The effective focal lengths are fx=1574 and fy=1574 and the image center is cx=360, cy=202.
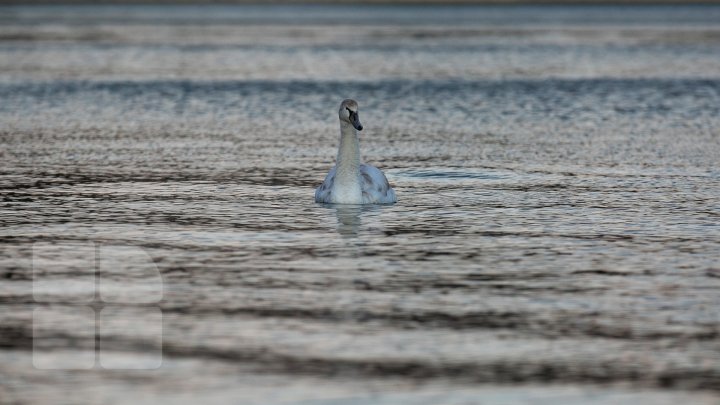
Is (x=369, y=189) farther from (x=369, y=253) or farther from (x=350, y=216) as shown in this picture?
(x=369, y=253)

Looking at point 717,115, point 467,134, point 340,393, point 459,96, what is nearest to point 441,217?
point 340,393

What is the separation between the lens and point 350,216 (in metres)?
15.8

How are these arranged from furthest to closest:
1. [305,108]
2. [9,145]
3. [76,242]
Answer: [305,108], [9,145], [76,242]

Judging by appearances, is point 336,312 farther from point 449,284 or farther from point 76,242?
point 76,242

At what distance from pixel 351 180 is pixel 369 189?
0.72 ft

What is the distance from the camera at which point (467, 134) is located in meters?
24.7

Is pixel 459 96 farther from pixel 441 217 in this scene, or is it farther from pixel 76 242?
pixel 76 242

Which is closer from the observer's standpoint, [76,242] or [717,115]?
[76,242]

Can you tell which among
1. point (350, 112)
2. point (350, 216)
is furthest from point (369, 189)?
point (350, 112)

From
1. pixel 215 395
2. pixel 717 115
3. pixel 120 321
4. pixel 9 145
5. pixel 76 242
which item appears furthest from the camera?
pixel 717 115

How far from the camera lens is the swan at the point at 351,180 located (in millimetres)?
16359

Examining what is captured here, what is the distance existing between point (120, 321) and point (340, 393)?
2397 millimetres

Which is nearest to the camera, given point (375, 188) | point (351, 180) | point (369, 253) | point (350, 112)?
point (369, 253)

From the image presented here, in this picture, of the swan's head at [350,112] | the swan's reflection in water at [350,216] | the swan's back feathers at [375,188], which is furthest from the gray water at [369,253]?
the swan's head at [350,112]
